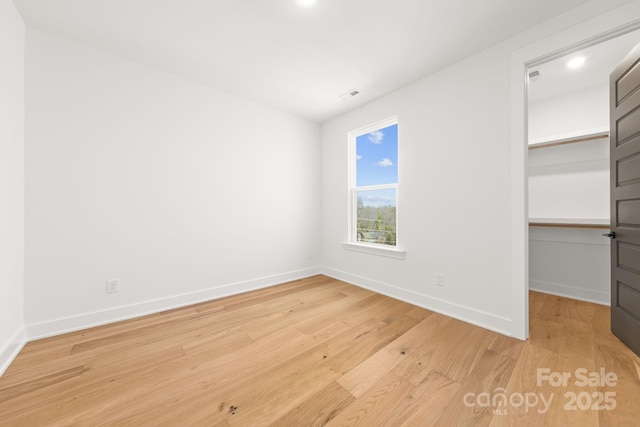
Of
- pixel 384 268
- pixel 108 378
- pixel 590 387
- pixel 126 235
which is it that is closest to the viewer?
pixel 590 387

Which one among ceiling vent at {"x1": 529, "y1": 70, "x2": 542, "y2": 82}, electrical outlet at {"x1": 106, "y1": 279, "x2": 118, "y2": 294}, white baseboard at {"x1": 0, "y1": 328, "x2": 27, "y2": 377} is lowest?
white baseboard at {"x1": 0, "y1": 328, "x2": 27, "y2": 377}

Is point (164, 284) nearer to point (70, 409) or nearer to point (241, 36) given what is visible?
point (70, 409)

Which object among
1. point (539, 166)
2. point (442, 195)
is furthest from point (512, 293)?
point (539, 166)

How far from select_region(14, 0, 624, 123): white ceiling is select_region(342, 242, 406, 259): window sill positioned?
1990 mm

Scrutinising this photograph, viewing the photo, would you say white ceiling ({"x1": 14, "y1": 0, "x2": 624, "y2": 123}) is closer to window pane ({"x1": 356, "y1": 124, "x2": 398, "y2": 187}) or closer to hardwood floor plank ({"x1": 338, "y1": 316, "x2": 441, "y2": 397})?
window pane ({"x1": 356, "y1": 124, "x2": 398, "y2": 187})

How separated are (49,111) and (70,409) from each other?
7.46 ft

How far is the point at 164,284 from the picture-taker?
257 centimetres

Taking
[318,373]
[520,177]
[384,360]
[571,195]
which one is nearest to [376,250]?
[384,360]

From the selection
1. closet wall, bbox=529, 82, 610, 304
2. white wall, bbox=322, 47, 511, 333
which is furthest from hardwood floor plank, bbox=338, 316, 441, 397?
closet wall, bbox=529, 82, 610, 304

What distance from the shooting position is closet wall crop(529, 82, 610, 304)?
2.71 metres

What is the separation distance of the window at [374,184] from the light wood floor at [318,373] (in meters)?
1.22

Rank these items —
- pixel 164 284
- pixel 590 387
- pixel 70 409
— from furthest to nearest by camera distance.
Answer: pixel 164 284 → pixel 590 387 → pixel 70 409

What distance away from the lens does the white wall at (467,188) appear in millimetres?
1988

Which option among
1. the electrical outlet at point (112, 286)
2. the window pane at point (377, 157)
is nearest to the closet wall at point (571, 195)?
the window pane at point (377, 157)
